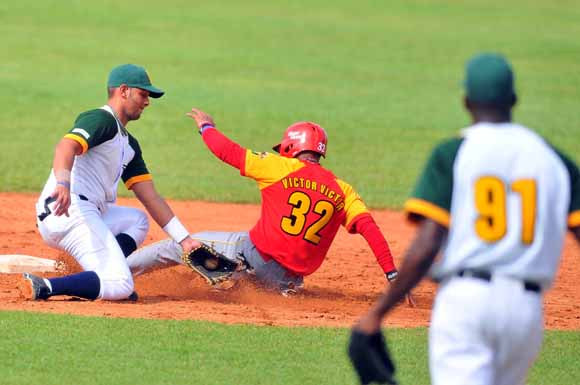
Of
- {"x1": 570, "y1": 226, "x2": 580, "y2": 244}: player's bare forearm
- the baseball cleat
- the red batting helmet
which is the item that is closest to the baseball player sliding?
the red batting helmet

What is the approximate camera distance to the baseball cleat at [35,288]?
7.51 meters

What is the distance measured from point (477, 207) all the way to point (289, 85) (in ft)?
53.6

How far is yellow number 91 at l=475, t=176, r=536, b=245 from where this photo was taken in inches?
159

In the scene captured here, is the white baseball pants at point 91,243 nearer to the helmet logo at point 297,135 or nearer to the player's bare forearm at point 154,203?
the player's bare forearm at point 154,203

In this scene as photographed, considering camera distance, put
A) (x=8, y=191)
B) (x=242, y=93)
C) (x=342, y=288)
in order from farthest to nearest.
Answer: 1. (x=242, y=93)
2. (x=8, y=191)
3. (x=342, y=288)

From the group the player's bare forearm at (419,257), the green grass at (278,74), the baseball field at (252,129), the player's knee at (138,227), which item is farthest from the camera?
the green grass at (278,74)

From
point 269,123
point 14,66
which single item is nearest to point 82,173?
point 269,123

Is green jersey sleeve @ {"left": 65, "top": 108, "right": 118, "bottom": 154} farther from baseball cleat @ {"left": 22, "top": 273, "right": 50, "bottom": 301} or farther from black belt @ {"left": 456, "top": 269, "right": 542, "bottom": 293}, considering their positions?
black belt @ {"left": 456, "top": 269, "right": 542, "bottom": 293}

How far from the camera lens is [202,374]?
20.0ft

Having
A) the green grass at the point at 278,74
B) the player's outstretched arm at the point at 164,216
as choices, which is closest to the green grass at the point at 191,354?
the player's outstretched arm at the point at 164,216

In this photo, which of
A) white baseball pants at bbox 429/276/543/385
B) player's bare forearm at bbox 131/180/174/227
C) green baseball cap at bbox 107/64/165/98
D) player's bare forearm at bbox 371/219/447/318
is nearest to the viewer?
white baseball pants at bbox 429/276/543/385

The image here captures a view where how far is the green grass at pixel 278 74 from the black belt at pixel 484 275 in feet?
28.7

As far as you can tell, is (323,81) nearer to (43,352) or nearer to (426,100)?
(426,100)

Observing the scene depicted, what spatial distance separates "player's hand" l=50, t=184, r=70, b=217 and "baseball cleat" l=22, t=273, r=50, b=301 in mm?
668
